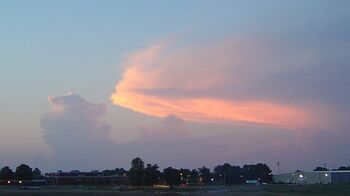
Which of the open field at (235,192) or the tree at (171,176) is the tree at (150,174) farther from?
the open field at (235,192)

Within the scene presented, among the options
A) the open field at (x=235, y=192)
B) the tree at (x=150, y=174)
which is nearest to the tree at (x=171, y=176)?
the tree at (x=150, y=174)

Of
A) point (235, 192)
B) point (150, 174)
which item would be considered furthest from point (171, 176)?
point (235, 192)

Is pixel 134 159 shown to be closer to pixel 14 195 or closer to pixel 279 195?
pixel 14 195

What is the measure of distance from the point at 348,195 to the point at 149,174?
352ft

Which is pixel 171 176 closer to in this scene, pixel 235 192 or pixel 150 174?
pixel 150 174

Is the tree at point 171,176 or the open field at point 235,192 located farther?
the tree at point 171,176

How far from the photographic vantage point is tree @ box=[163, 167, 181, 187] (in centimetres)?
18675

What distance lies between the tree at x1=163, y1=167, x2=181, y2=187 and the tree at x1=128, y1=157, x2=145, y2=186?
8346 millimetres

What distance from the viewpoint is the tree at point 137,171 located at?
184 metres

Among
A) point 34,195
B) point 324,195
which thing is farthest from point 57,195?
point 324,195

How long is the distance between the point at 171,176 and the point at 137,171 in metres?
11.0

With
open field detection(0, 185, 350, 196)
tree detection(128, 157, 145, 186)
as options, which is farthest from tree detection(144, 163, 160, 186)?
open field detection(0, 185, 350, 196)

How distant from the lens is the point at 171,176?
18688 centimetres

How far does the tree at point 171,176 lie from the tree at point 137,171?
8346mm
